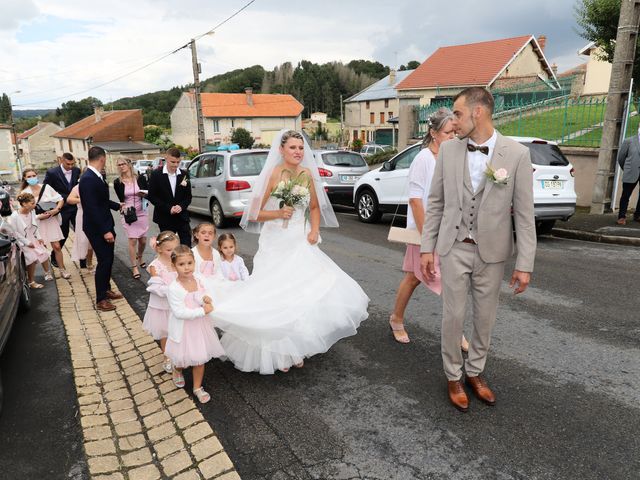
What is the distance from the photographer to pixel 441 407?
335cm

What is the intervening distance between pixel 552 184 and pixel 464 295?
649cm

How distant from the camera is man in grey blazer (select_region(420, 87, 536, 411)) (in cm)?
308

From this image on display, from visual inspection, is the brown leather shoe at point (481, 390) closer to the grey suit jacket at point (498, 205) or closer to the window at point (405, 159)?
the grey suit jacket at point (498, 205)

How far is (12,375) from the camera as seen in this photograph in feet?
13.4

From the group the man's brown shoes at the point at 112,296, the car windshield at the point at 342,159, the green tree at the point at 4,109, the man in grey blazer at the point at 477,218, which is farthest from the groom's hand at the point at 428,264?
the green tree at the point at 4,109

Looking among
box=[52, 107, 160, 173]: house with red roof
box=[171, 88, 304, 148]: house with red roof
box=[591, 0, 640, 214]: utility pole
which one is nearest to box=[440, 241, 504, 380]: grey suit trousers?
box=[591, 0, 640, 214]: utility pole

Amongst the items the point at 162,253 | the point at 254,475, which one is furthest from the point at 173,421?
the point at 162,253

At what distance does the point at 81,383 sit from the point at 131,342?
853 millimetres

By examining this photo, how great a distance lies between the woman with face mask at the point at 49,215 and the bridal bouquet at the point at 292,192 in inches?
180

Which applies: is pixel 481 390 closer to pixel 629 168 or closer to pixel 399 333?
pixel 399 333

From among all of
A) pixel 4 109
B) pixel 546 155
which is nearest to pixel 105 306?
pixel 546 155

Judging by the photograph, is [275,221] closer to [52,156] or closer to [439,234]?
[439,234]

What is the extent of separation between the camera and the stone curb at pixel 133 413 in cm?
286

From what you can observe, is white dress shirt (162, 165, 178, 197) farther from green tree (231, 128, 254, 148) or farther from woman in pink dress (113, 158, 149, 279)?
green tree (231, 128, 254, 148)
